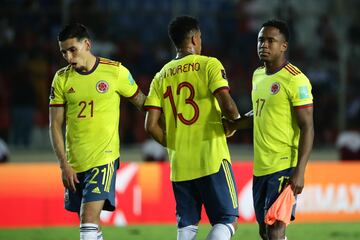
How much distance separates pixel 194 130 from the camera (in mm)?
6984

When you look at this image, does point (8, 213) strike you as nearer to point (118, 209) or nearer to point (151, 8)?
point (118, 209)

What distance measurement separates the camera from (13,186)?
12.1 metres

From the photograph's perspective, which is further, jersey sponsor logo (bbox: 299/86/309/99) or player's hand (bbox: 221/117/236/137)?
player's hand (bbox: 221/117/236/137)

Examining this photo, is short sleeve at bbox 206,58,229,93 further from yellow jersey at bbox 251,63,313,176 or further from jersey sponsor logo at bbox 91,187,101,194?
jersey sponsor logo at bbox 91,187,101,194

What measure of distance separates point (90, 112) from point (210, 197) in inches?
48.8

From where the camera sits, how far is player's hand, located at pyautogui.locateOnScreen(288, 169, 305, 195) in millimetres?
6801

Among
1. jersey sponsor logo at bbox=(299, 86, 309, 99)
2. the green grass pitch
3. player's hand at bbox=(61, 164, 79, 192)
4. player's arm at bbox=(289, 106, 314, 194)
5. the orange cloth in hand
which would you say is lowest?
the green grass pitch

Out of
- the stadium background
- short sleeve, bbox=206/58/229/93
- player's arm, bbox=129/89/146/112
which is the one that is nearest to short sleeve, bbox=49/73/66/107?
player's arm, bbox=129/89/146/112

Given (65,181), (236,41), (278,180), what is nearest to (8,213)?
(65,181)

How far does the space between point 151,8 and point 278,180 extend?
10.2 metres

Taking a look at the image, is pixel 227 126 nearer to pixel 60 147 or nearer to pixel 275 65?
pixel 275 65

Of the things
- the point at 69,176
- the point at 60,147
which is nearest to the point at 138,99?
the point at 60,147

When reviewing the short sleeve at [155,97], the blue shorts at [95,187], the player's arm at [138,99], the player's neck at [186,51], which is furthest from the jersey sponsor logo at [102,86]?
the player's neck at [186,51]

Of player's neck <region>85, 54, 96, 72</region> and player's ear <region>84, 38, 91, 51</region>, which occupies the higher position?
player's ear <region>84, 38, 91, 51</region>
